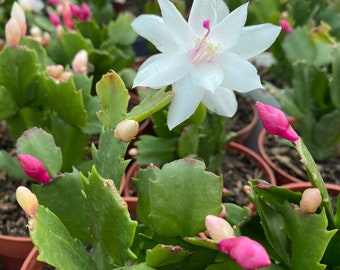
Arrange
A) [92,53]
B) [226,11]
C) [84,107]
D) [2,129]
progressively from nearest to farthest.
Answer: [226,11] → [84,107] → [92,53] → [2,129]

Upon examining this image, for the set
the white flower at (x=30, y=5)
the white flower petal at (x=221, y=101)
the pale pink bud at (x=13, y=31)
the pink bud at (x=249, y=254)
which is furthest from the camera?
the white flower at (x=30, y=5)

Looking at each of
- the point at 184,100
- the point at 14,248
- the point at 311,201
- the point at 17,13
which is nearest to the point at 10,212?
the point at 14,248

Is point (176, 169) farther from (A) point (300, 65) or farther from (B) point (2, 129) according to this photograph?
(B) point (2, 129)

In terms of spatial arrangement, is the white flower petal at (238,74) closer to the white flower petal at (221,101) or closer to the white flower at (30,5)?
the white flower petal at (221,101)

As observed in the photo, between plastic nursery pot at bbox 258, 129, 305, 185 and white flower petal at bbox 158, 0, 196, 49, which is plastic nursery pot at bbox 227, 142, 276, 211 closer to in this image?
plastic nursery pot at bbox 258, 129, 305, 185

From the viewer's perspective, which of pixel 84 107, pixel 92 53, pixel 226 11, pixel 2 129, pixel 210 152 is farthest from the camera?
pixel 2 129

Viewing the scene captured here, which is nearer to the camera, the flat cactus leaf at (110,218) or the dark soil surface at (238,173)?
the flat cactus leaf at (110,218)

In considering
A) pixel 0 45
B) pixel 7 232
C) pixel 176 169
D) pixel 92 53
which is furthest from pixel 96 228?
pixel 0 45

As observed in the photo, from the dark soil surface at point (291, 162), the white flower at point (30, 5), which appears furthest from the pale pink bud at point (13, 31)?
the dark soil surface at point (291, 162)
